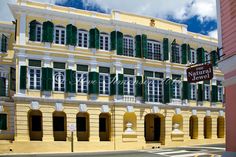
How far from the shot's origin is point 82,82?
108ft

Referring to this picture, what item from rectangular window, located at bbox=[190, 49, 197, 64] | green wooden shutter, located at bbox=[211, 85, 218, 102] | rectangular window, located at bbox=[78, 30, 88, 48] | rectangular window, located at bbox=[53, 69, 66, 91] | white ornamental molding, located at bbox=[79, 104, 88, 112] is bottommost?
white ornamental molding, located at bbox=[79, 104, 88, 112]

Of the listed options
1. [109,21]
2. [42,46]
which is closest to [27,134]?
[42,46]

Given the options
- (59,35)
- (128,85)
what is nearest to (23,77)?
(59,35)

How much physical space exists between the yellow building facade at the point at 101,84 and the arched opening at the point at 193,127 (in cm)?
11

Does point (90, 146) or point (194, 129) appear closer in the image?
point (90, 146)

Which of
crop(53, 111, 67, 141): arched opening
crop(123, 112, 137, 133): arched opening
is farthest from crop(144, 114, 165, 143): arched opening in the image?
crop(53, 111, 67, 141): arched opening

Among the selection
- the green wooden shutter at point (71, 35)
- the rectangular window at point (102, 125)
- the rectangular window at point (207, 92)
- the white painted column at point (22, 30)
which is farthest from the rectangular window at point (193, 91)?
the white painted column at point (22, 30)

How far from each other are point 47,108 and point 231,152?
2044 centimetres

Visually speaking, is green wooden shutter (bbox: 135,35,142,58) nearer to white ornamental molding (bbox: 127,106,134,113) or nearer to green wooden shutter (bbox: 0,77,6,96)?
white ornamental molding (bbox: 127,106,134,113)

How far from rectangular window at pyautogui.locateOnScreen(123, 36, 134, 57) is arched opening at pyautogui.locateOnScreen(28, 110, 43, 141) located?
10001 millimetres

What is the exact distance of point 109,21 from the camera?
114ft


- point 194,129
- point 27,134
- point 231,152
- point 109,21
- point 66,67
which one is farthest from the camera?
point 194,129

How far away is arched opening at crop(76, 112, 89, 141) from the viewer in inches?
1346

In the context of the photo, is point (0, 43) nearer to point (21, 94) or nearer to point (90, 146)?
point (21, 94)
